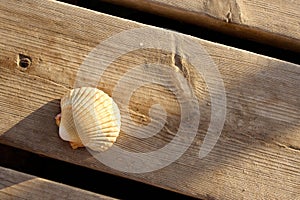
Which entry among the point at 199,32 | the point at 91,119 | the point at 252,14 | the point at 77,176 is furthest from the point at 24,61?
the point at 252,14

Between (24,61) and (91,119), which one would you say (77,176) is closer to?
(91,119)

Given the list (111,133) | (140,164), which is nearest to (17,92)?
(111,133)

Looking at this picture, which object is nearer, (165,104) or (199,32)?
(165,104)

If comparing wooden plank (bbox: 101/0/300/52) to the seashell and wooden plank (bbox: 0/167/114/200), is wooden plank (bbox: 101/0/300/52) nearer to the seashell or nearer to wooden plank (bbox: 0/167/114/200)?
the seashell

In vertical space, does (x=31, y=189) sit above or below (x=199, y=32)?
below

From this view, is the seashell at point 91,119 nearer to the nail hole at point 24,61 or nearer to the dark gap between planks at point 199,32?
the nail hole at point 24,61

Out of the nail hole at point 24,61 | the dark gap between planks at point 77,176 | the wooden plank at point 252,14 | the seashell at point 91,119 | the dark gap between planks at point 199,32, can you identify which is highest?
the wooden plank at point 252,14

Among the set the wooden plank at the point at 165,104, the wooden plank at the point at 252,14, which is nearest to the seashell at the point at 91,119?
the wooden plank at the point at 165,104
